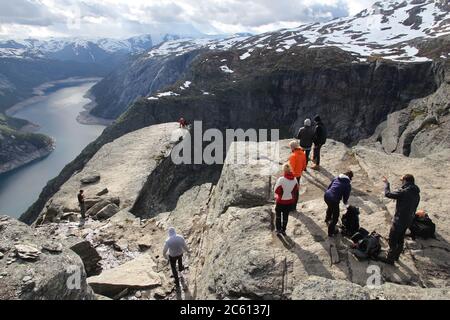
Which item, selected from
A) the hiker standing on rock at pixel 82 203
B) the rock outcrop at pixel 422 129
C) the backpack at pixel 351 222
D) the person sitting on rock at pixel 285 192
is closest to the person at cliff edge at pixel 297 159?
the person sitting on rock at pixel 285 192

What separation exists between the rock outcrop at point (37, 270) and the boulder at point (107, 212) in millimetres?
14507

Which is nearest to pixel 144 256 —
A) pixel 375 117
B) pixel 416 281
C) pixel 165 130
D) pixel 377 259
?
pixel 377 259

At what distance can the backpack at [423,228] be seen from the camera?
16.2 meters

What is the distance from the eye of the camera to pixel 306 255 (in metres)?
15.6

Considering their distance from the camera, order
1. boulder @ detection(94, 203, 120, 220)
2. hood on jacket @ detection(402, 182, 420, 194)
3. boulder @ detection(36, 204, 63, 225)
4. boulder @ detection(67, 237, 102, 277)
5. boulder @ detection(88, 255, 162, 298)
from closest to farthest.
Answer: hood on jacket @ detection(402, 182, 420, 194), boulder @ detection(88, 255, 162, 298), boulder @ detection(67, 237, 102, 277), boulder @ detection(94, 203, 120, 220), boulder @ detection(36, 204, 63, 225)

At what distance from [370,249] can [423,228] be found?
9.66 ft

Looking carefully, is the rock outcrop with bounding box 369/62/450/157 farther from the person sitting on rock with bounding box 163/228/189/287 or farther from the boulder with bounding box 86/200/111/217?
the person sitting on rock with bounding box 163/228/189/287

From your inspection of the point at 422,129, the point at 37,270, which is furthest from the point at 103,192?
the point at 422,129

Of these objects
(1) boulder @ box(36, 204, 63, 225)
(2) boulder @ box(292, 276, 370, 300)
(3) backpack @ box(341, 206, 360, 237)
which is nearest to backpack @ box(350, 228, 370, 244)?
(3) backpack @ box(341, 206, 360, 237)

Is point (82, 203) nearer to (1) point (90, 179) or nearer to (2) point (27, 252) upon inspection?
(1) point (90, 179)

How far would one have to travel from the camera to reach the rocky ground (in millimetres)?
14180

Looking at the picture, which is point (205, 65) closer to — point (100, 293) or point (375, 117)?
point (375, 117)

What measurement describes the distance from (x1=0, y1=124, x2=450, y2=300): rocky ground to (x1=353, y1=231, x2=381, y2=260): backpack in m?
0.28
